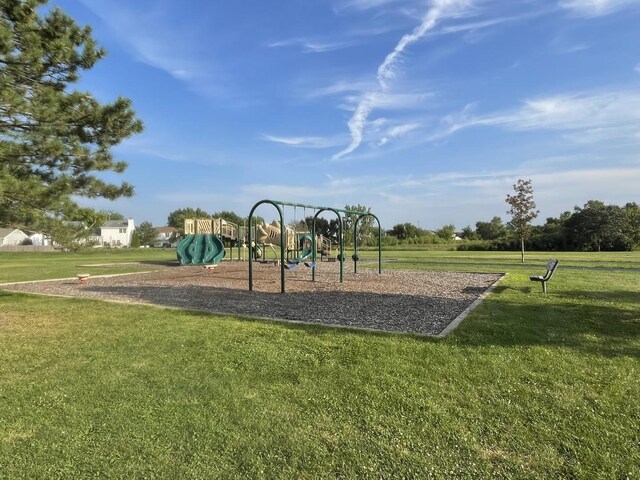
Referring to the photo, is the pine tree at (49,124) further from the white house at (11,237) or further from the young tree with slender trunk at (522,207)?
the white house at (11,237)

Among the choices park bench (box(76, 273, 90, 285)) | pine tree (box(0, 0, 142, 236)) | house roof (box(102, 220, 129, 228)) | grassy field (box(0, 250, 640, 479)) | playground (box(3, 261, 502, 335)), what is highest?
house roof (box(102, 220, 129, 228))

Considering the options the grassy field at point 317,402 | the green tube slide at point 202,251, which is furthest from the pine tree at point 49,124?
the green tube slide at point 202,251

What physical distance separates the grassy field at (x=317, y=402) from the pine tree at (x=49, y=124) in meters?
2.05

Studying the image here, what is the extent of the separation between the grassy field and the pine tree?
2048mm

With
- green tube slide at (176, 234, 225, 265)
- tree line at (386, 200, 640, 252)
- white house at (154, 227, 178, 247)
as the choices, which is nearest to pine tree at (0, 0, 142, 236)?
green tube slide at (176, 234, 225, 265)

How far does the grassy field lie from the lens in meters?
2.74

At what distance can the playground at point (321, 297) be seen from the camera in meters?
7.20

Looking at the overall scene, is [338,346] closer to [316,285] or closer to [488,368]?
[488,368]

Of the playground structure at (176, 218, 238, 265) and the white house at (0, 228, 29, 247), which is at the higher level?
the white house at (0, 228, 29, 247)

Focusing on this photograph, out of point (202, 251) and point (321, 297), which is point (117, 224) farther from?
point (321, 297)

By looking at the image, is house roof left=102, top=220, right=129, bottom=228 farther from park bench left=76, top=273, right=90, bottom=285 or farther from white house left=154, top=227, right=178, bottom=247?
park bench left=76, top=273, right=90, bottom=285

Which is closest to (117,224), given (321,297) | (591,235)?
(591,235)

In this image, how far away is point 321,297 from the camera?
32.9 ft

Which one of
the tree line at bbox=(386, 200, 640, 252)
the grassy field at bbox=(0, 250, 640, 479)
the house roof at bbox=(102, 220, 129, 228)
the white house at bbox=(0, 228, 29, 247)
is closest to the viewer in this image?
the grassy field at bbox=(0, 250, 640, 479)
